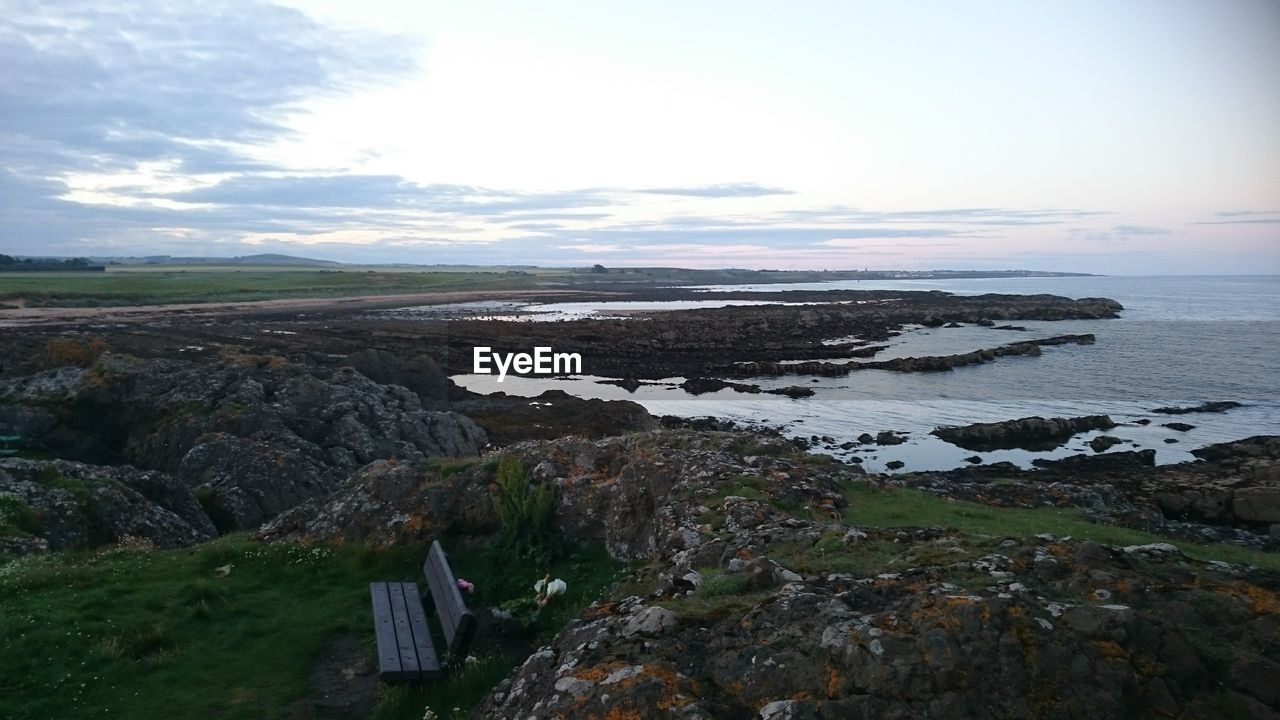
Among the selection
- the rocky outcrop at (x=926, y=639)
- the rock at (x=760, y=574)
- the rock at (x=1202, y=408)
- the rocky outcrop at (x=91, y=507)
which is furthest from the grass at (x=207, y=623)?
the rock at (x=1202, y=408)

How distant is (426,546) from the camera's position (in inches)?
527

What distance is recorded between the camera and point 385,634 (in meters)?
9.61

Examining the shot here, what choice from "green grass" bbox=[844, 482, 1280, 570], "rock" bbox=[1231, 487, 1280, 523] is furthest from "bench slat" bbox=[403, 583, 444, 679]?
"rock" bbox=[1231, 487, 1280, 523]

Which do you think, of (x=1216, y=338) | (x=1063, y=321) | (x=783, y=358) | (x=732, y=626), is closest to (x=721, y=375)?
(x=783, y=358)

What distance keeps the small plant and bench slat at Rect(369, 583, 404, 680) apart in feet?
7.99

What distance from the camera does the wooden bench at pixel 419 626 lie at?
28.8 feet

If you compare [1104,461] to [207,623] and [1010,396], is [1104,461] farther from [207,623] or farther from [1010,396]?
[207,623]

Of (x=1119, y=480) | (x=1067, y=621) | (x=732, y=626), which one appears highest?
(x=1067, y=621)

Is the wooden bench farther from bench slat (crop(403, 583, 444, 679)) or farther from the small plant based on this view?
the small plant

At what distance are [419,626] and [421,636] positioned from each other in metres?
0.34

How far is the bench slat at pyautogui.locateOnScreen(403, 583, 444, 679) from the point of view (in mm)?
8758

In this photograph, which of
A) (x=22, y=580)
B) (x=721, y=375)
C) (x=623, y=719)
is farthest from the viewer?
(x=721, y=375)

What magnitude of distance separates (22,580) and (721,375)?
4875 cm

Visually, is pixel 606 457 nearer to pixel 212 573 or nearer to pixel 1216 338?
pixel 212 573
